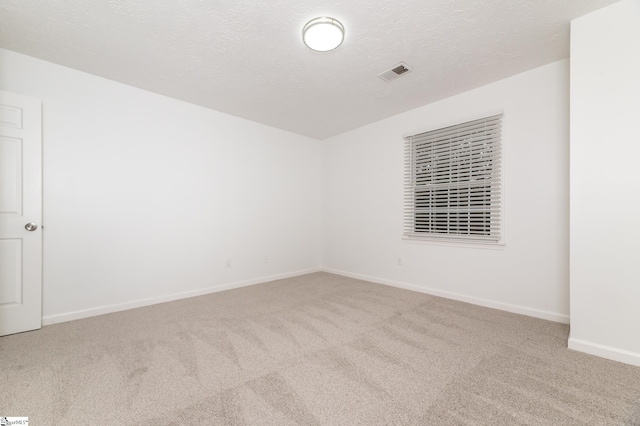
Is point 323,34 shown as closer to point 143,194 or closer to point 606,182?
point 606,182

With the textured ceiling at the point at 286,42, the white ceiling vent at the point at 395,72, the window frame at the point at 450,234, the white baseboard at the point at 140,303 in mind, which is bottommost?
the white baseboard at the point at 140,303

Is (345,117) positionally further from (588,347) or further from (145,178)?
(588,347)

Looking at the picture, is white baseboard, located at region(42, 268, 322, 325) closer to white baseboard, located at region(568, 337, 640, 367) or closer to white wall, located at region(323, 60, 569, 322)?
white wall, located at region(323, 60, 569, 322)

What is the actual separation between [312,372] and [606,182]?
2.68 m

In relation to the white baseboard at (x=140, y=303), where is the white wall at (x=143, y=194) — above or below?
above

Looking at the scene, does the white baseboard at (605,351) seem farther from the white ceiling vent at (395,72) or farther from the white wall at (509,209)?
the white ceiling vent at (395,72)

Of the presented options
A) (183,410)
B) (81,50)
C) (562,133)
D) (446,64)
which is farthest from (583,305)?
(81,50)

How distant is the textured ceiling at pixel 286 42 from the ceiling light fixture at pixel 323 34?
0.20ft

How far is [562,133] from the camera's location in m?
2.71

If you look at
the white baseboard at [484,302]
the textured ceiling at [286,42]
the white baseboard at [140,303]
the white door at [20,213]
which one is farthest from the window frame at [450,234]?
the white door at [20,213]

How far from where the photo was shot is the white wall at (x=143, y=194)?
280 centimetres

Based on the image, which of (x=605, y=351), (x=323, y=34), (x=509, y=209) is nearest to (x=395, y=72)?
(x=323, y=34)

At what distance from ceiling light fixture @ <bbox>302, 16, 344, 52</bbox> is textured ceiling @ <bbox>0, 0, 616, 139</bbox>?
60 mm

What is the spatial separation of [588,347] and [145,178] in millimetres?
4811
